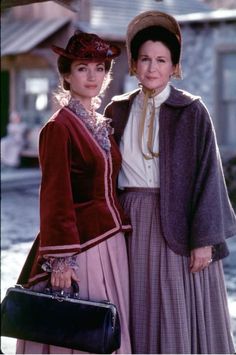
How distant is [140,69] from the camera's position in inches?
125

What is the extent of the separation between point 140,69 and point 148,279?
1001mm

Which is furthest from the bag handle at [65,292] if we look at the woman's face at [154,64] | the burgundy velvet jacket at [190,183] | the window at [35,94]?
the window at [35,94]

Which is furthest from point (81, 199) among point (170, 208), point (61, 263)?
point (170, 208)

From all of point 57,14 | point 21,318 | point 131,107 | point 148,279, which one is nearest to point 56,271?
point 21,318

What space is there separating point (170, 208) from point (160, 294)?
41 cm

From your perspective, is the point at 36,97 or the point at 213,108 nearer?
the point at 213,108

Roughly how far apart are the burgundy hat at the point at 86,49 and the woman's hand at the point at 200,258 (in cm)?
100

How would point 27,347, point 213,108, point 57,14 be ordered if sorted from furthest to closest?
point 57,14 → point 213,108 → point 27,347

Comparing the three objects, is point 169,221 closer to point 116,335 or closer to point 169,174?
point 169,174

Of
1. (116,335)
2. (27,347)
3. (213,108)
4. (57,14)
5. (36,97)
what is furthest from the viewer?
(36,97)

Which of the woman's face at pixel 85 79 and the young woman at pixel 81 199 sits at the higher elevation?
the woman's face at pixel 85 79

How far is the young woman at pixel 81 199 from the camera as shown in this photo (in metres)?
2.90

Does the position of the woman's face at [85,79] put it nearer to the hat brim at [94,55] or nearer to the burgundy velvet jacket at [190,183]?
the hat brim at [94,55]

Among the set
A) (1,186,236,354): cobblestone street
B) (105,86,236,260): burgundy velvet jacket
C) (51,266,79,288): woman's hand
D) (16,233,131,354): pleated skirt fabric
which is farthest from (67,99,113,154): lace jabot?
(1,186,236,354): cobblestone street
